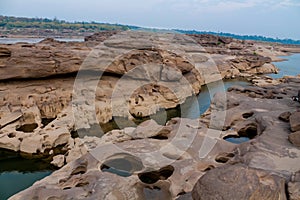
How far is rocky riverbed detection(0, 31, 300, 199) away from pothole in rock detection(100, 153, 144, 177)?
5cm

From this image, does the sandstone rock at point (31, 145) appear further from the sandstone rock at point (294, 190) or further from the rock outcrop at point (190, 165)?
the sandstone rock at point (294, 190)

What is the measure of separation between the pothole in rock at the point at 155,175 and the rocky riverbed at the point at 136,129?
0.03m

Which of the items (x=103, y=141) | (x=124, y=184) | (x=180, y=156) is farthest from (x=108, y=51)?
(x=124, y=184)

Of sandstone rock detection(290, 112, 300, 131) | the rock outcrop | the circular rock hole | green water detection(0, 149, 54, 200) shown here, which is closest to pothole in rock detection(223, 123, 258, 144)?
the rock outcrop

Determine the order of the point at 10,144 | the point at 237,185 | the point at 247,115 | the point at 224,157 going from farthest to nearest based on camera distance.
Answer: the point at 247,115 → the point at 10,144 → the point at 224,157 → the point at 237,185

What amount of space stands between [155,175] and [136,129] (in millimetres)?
3532

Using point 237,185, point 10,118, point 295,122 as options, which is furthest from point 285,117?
point 10,118

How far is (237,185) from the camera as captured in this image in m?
5.57

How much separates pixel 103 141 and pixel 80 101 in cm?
577

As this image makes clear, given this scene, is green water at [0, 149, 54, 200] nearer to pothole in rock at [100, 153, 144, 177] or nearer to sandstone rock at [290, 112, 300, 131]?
pothole in rock at [100, 153, 144, 177]

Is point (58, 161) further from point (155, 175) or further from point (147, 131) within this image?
point (155, 175)

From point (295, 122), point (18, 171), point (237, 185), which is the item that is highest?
point (237, 185)

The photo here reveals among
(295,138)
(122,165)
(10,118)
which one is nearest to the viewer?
(295,138)

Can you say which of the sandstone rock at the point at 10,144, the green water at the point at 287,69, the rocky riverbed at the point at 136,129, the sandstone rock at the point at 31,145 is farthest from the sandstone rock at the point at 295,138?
the green water at the point at 287,69
